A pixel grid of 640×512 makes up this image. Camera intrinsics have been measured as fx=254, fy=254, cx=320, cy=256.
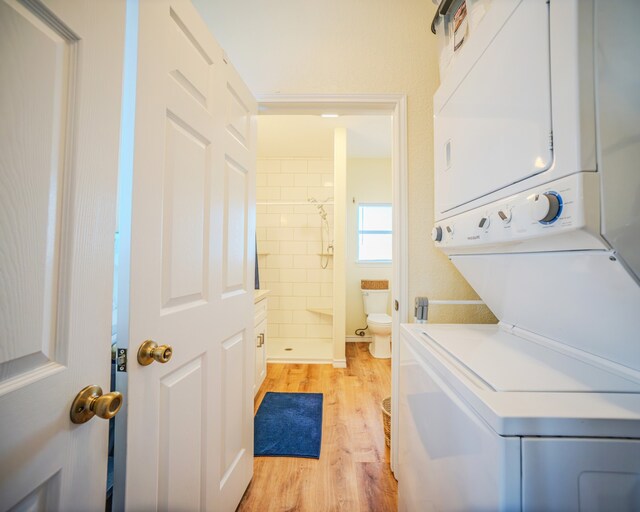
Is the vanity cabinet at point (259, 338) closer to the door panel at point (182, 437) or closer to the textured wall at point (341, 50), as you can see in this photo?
the door panel at point (182, 437)

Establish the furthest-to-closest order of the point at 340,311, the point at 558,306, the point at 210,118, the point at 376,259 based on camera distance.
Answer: the point at 376,259
the point at 340,311
the point at 210,118
the point at 558,306

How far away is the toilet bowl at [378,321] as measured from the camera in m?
3.04

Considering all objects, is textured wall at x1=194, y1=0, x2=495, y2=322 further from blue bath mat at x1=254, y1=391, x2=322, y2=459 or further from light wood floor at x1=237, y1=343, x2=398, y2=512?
blue bath mat at x1=254, y1=391, x2=322, y2=459

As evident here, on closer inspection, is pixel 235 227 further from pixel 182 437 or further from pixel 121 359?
pixel 182 437

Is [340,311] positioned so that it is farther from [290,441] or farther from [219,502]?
[219,502]

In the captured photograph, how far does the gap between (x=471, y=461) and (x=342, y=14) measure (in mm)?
1996

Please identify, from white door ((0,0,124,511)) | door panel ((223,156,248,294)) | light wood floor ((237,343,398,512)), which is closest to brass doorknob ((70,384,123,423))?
white door ((0,0,124,511))

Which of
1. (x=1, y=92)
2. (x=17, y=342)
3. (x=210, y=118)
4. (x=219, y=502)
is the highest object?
(x=210, y=118)

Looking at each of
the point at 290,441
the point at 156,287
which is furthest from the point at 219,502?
the point at 156,287

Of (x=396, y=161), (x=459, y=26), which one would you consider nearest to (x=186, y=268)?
(x=396, y=161)

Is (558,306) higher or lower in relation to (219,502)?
higher

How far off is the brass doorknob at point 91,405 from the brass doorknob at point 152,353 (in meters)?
0.16

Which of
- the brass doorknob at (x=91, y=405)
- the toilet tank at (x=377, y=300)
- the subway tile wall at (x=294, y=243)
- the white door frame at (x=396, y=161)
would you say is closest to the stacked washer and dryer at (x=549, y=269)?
the white door frame at (x=396, y=161)

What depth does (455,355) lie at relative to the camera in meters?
0.76
